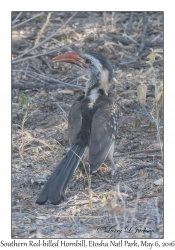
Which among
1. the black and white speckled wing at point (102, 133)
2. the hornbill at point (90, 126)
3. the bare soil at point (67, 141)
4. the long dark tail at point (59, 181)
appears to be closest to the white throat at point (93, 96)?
the hornbill at point (90, 126)

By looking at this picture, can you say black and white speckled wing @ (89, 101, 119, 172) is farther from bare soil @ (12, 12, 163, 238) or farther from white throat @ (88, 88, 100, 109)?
bare soil @ (12, 12, 163, 238)

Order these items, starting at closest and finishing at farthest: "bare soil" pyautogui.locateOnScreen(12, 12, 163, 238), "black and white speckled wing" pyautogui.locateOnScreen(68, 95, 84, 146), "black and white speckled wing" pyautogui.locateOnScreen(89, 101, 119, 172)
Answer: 1. "bare soil" pyautogui.locateOnScreen(12, 12, 163, 238)
2. "black and white speckled wing" pyautogui.locateOnScreen(89, 101, 119, 172)
3. "black and white speckled wing" pyautogui.locateOnScreen(68, 95, 84, 146)

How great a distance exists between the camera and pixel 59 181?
5.35 meters

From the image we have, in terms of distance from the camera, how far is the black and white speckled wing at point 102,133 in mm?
5727

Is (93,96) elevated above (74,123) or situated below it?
above

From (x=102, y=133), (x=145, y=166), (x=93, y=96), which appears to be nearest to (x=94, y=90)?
(x=93, y=96)

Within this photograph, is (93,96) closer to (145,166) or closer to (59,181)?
(145,166)

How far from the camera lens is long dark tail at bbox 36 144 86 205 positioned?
526cm

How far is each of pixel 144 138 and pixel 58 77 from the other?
6.14 ft

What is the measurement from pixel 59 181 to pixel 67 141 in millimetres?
1348

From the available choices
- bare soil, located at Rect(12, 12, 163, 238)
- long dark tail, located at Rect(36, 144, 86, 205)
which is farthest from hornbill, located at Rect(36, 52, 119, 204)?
bare soil, located at Rect(12, 12, 163, 238)

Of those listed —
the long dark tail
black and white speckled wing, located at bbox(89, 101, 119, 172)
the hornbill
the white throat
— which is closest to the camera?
the long dark tail

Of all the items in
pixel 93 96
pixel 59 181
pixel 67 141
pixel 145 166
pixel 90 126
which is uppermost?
pixel 93 96

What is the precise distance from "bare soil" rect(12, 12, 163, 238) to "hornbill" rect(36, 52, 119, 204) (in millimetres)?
186
